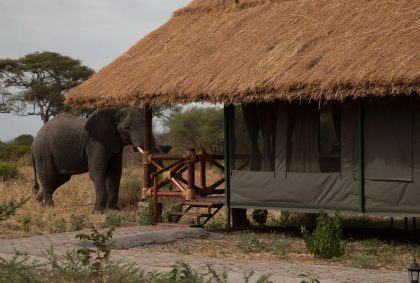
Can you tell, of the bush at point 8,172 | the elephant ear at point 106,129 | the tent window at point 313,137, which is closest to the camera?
the tent window at point 313,137

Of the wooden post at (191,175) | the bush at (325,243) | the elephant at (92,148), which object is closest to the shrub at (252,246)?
the bush at (325,243)

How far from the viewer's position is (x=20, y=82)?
4122cm

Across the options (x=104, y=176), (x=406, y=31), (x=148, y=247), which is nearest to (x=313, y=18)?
(x=406, y=31)

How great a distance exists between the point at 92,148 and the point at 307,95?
23.1 feet

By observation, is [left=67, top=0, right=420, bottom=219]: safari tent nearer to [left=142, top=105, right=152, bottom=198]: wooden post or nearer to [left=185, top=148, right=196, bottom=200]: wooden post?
[left=185, top=148, right=196, bottom=200]: wooden post

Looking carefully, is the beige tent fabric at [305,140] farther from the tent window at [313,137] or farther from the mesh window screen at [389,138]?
the mesh window screen at [389,138]

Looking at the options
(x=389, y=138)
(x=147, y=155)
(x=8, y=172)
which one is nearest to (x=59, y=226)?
(x=147, y=155)

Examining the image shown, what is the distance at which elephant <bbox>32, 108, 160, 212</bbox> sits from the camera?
1728cm

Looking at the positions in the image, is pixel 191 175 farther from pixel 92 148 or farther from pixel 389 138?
pixel 92 148

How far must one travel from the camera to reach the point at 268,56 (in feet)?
42.4

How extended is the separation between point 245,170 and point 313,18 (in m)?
2.46

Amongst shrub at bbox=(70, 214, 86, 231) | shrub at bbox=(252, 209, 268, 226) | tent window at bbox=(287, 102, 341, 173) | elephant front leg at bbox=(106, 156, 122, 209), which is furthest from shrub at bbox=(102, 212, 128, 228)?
tent window at bbox=(287, 102, 341, 173)

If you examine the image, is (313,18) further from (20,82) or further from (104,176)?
Result: (20,82)

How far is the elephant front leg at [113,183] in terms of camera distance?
17531 mm
